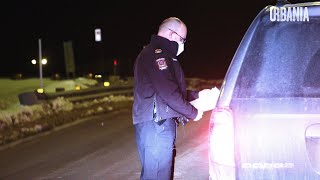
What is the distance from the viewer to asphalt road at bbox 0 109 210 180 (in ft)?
24.0

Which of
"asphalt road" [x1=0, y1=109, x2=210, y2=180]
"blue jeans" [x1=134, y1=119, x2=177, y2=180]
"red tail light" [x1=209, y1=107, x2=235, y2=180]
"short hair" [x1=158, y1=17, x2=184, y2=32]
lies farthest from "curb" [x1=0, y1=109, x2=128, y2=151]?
"red tail light" [x1=209, y1=107, x2=235, y2=180]

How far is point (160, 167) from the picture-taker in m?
4.55

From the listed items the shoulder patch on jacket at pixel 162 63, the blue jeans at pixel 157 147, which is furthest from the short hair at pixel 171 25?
the blue jeans at pixel 157 147

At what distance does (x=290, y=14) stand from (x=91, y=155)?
6.03 meters

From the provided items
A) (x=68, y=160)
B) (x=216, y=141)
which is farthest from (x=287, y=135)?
(x=68, y=160)

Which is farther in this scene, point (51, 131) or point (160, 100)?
point (51, 131)

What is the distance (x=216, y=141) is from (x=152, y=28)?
53381mm

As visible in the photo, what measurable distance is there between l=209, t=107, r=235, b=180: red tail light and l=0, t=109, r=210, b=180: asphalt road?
344 cm

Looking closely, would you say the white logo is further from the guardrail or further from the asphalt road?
the guardrail

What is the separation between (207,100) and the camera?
462 centimetres

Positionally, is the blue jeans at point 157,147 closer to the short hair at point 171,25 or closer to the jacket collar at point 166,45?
the jacket collar at point 166,45

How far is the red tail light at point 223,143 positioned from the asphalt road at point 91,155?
344 cm

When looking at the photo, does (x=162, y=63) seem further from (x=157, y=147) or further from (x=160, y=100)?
(x=157, y=147)

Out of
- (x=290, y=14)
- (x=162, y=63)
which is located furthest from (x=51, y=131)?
(x=290, y=14)
